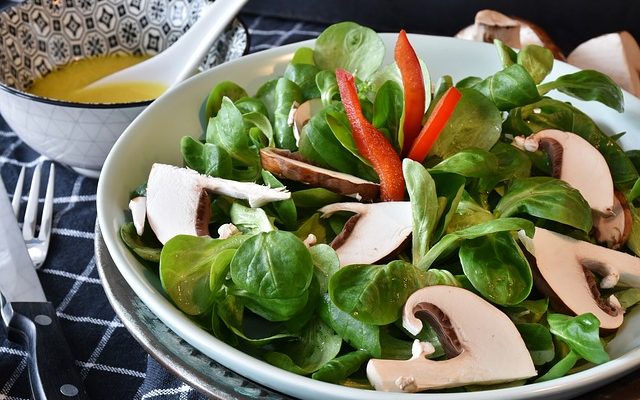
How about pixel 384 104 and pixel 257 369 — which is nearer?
pixel 257 369

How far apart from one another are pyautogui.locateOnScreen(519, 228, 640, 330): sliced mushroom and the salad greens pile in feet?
0.05

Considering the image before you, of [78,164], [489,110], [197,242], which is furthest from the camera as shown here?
[78,164]

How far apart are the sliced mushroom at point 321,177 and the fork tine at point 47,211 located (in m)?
0.39

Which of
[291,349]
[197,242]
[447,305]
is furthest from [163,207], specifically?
[447,305]

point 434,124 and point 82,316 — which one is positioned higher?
point 434,124

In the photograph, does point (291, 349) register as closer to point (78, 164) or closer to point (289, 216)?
point (289, 216)

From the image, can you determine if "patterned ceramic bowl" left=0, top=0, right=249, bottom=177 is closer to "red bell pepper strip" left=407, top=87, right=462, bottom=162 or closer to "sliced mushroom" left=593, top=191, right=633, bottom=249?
"red bell pepper strip" left=407, top=87, right=462, bottom=162

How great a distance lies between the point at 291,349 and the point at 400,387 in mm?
132

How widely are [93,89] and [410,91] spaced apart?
61 cm

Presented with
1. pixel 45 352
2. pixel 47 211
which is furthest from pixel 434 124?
pixel 47 211

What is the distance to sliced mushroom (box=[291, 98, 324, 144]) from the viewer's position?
2.83ft

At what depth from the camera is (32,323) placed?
81 cm

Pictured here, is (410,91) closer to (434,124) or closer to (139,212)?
(434,124)

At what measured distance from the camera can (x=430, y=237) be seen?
2.40 feet
